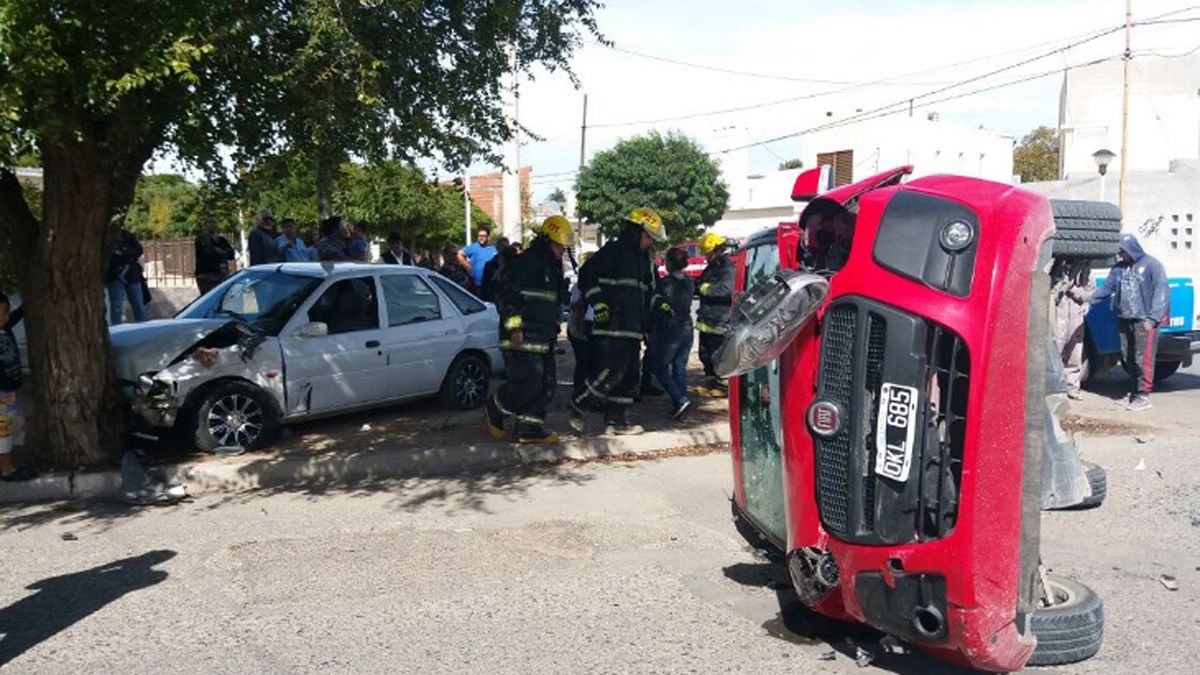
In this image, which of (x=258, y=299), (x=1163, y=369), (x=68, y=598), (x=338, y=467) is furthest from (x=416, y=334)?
(x=1163, y=369)

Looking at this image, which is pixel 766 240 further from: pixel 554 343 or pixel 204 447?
pixel 204 447

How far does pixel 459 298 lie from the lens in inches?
410

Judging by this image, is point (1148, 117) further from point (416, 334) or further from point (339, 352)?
point (339, 352)

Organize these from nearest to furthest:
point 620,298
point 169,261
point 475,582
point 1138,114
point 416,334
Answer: point 475,582 → point 620,298 → point 416,334 → point 169,261 → point 1138,114

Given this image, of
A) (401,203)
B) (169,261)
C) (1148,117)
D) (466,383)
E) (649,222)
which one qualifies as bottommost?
(466,383)

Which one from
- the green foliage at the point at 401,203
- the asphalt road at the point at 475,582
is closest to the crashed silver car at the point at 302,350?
the green foliage at the point at 401,203

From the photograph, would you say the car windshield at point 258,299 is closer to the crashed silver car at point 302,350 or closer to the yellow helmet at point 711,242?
the crashed silver car at point 302,350

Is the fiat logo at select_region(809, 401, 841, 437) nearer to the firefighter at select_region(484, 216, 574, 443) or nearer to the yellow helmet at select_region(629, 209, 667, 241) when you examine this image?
the firefighter at select_region(484, 216, 574, 443)

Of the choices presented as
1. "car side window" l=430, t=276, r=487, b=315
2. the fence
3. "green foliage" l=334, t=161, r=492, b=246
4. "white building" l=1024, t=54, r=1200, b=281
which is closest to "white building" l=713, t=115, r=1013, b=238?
"white building" l=1024, t=54, r=1200, b=281

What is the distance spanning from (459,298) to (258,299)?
1.99 meters

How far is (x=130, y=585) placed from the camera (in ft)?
18.0

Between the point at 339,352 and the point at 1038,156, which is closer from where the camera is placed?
the point at 339,352

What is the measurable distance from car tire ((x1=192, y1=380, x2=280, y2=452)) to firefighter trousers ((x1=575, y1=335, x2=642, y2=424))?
262 centimetres

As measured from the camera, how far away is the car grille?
11.7 feet
